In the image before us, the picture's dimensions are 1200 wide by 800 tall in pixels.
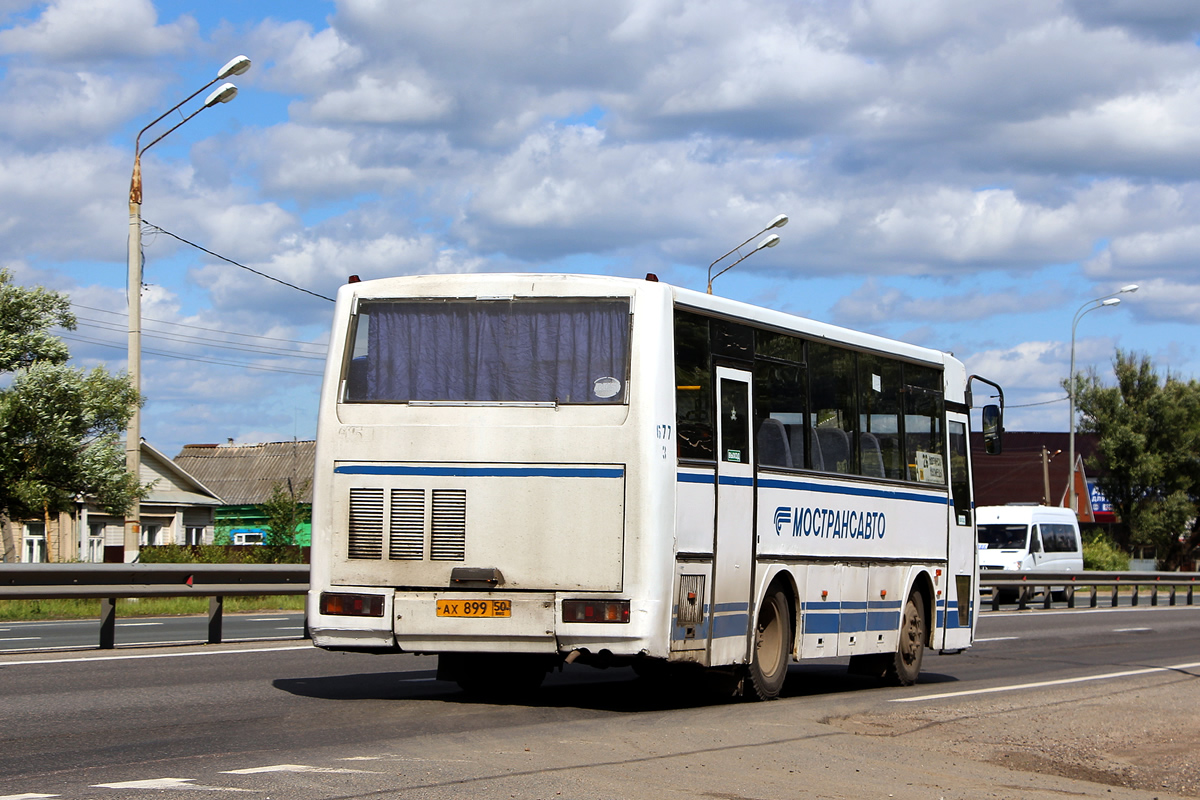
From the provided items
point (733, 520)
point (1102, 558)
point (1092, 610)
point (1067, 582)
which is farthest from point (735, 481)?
point (1102, 558)

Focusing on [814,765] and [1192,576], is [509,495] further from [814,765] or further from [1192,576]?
[1192,576]

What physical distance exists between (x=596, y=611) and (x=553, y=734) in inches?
39.4

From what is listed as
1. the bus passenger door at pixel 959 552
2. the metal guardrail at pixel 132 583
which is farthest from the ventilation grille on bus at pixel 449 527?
the bus passenger door at pixel 959 552

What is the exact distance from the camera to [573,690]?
43.6 ft

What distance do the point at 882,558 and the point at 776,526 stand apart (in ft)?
7.44

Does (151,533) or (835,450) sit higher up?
(835,450)

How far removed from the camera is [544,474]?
10.9 metres

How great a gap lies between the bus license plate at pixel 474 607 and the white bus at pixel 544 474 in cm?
1

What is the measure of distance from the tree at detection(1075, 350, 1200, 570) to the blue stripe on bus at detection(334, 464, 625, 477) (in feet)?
199

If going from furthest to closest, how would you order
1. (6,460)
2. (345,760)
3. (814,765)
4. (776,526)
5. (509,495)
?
(6,460) < (776,526) < (509,495) < (814,765) < (345,760)

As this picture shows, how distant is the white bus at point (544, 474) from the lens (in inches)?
423

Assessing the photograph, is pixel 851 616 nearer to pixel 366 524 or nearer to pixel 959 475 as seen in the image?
pixel 959 475

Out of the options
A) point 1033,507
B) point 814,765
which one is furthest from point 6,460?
point 814,765

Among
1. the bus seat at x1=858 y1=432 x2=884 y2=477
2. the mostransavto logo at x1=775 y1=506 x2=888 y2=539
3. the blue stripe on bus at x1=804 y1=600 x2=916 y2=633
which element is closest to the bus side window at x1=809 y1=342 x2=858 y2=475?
the bus seat at x1=858 y1=432 x2=884 y2=477
